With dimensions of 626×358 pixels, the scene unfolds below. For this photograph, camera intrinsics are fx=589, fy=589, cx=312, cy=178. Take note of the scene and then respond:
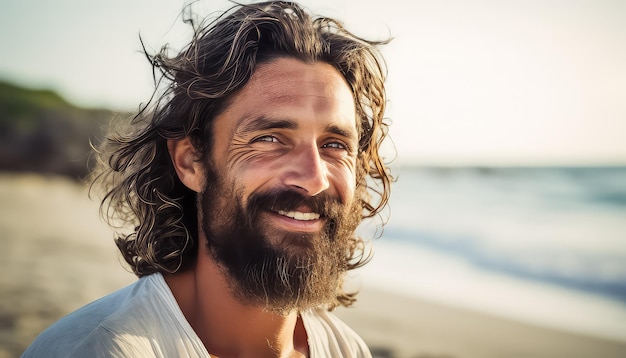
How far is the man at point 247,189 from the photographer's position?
2398mm

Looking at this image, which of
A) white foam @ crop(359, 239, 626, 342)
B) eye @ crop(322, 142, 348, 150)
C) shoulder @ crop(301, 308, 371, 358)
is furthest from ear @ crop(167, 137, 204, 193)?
white foam @ crop(359, 239, 626, 342)

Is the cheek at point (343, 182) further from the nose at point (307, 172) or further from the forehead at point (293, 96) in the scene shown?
the forehead at point (293, 96)

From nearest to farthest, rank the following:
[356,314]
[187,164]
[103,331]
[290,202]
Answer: [103,331], [290,202], [187,164], [356,314]

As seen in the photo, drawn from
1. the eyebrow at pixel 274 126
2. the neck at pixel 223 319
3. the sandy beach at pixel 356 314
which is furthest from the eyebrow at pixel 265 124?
the sandy beach at pixel 356 314

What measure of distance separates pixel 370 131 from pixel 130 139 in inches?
49.1

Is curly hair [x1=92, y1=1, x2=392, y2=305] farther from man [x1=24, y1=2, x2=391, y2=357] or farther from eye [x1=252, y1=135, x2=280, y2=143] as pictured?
eye [x1=252, y1=135, x2=280, y2=143]

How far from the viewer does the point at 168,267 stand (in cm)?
259

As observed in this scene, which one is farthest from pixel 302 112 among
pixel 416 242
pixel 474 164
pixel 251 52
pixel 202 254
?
pixel 474 164

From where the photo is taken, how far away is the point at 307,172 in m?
2.37

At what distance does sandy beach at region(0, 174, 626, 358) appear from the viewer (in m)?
6.25

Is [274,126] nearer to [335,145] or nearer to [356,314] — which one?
[335,145]

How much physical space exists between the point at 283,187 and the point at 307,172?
115mm

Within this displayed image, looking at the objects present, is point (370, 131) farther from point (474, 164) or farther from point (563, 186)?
point (474, 164)

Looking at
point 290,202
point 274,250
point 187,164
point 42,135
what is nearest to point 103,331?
point 274,250
